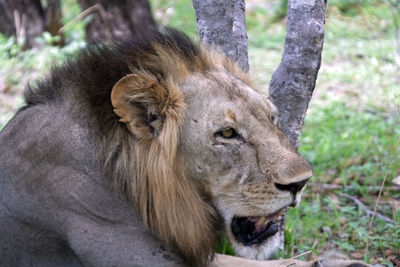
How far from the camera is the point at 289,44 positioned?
11.3 feet

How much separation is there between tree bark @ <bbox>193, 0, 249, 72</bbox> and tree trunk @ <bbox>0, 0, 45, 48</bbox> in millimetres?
5630

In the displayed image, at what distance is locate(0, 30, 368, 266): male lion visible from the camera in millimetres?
2572

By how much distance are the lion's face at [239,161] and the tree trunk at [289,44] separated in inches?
30.8

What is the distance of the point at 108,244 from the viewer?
252 centimetres

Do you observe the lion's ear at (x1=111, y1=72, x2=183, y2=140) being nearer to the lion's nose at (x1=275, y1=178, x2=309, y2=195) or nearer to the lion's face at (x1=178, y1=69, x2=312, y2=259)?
the lion's face at (x1=178, y1=69, x2=312, y2=259)

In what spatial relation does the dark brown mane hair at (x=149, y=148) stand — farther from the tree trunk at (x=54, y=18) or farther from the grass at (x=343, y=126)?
the tree trunk at (x=54, y=18)

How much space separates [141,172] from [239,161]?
50 centimetres

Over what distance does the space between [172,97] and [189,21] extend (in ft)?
33.8

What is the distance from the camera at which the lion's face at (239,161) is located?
8.43ft

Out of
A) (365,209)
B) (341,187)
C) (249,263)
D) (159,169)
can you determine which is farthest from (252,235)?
(341,187)

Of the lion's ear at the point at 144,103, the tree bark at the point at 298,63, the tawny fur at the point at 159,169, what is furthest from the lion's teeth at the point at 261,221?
the tree bark at the point at 298,63

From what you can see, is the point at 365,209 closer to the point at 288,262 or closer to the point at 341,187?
the point at 341,187

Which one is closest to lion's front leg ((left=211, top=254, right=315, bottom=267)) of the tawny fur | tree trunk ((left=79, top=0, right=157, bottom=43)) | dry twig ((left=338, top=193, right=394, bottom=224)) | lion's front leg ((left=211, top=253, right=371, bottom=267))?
lion's front leg ((left=211, top=253, right=371, bottom=267))

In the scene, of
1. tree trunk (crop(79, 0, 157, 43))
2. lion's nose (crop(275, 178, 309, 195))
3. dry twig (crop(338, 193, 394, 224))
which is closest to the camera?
lion's nose (crop(275, 178, 309, 195))
